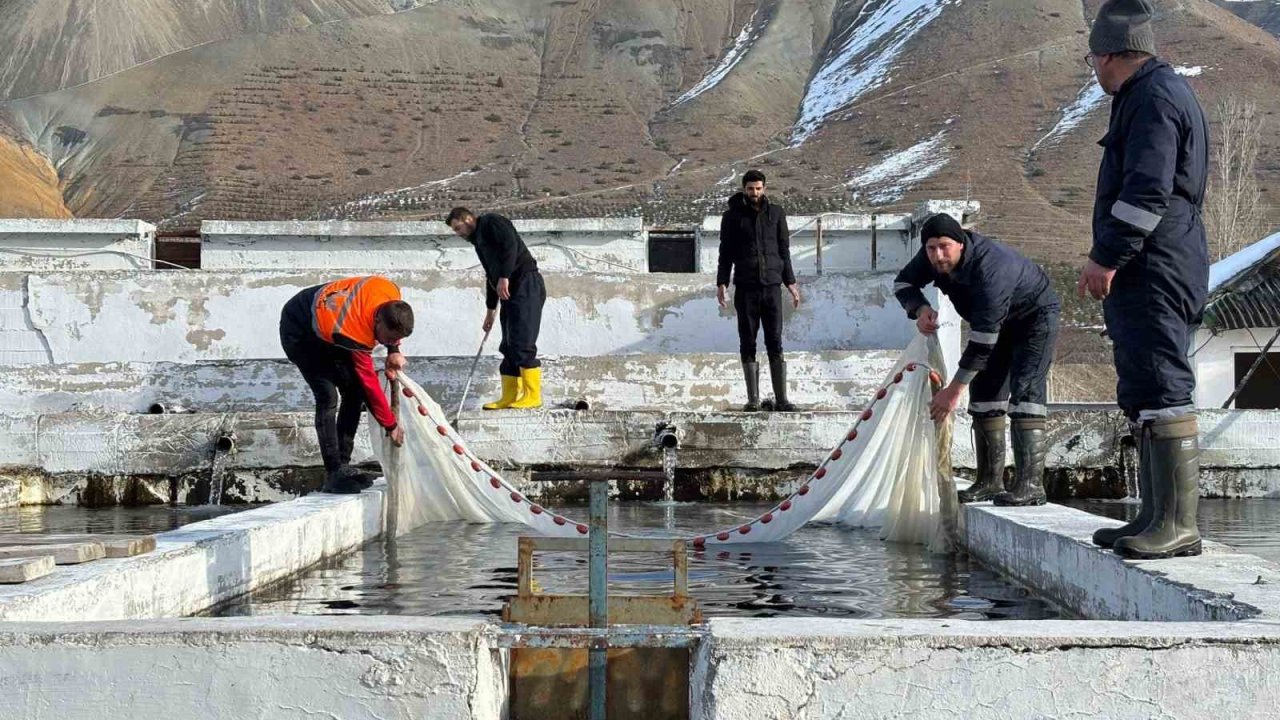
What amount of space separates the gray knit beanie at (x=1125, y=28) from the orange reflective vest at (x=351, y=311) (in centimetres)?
402

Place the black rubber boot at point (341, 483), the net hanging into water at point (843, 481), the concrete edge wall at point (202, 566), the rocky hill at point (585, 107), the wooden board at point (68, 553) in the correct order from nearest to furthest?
the concrete edge wall at point (202, 566)
the wooden board at point (68, 553)
the net hanging into water at point (843, 481)
the black rubber boot at point (341, 483)
the rocky hill at point (585, 107)

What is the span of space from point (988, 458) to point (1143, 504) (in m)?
2.21

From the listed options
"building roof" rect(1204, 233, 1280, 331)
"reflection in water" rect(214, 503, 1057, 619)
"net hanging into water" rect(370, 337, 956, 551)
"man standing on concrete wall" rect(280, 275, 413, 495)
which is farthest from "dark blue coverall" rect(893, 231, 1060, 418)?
"building roof" rect(1204, 233, 1280, 331)

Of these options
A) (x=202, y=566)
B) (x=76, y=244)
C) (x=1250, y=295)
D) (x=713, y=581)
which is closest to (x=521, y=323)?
(x=713, y=581)

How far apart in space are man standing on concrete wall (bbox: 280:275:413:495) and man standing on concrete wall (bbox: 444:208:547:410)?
267 cm

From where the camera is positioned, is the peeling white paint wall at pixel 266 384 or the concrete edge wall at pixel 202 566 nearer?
the concrete edge wall at pixel 202 566

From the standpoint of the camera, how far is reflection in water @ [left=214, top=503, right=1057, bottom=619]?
5.27 meters

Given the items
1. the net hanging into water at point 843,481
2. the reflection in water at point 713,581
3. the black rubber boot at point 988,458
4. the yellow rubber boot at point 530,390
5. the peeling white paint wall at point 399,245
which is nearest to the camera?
the reflection in water at point 713,581

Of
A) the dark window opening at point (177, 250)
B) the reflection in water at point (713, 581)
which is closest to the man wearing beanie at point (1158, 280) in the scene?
the reflection in water at point (713, 581)

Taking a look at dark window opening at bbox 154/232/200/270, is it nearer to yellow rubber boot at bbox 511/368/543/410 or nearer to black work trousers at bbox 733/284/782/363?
yellow rubber boot at bbox 511/368/543/410

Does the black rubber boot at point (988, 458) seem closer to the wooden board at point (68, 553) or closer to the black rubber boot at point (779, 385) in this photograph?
the black rubber boot at point (779, 385)

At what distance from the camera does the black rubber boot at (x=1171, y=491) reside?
437 centimetres

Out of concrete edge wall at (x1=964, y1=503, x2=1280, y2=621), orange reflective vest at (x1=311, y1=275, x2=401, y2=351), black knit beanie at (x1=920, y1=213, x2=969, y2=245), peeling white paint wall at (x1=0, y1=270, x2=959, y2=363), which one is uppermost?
peeling white paint wall at (x1=0, y1=270, x2=959, y2=363)

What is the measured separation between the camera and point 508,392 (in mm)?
10984
